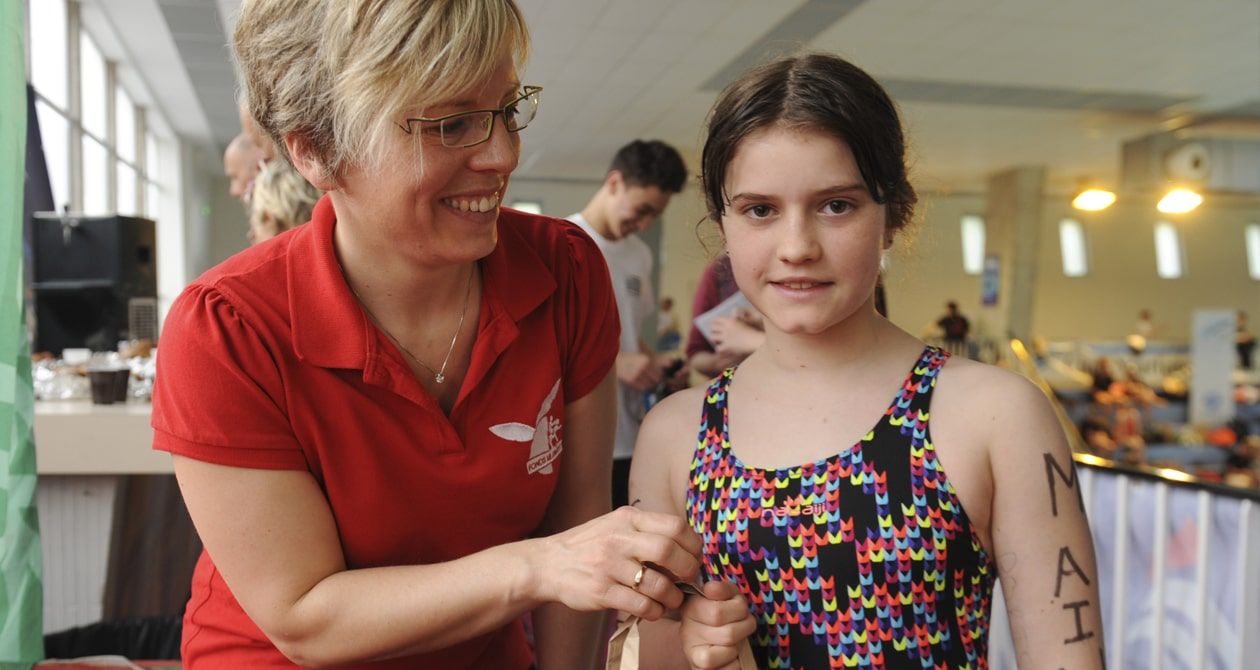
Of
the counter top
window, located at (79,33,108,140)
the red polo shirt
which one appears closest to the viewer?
the red polo shirt

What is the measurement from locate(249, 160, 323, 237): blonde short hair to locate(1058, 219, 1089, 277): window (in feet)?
61.7

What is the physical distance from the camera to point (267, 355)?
108cm

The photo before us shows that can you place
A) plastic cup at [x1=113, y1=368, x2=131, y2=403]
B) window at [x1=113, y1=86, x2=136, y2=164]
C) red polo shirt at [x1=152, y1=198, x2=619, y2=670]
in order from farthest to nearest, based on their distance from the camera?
window at [x1=113, y1=86, x2=136, y2=164] < plastic cup at [x1=113, y1=368, x2=131, y2=403] < red polo shirt at [x1=152, y1=198, x2=619, y2=670]

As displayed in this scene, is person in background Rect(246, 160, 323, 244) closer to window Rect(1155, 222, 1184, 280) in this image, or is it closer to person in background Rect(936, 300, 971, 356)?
person in background Rect(936, 300, 971, 356)

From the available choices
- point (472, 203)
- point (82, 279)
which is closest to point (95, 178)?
point (82, 279)

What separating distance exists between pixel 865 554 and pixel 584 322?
1.60 feet

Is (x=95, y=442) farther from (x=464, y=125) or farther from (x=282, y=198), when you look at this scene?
(x=464, y=125)

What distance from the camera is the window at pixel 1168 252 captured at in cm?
1938

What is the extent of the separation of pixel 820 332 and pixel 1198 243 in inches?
846

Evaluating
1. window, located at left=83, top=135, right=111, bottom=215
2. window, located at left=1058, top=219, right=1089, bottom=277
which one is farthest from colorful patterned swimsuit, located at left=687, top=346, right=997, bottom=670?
window, located at left=1058, top=219, right=1089, bottom=277

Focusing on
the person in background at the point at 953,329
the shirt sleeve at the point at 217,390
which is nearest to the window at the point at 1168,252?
the person in background at the point at 953,329

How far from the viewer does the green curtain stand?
1.37m

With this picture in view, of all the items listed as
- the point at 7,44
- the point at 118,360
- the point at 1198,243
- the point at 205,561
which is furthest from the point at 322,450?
the point at 1198,243

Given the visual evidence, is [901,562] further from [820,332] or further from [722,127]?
[722,127]
